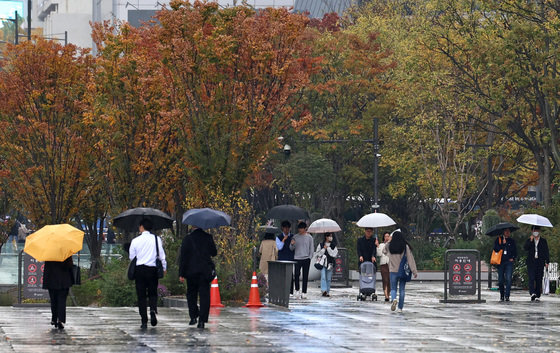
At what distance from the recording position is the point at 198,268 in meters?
17.4

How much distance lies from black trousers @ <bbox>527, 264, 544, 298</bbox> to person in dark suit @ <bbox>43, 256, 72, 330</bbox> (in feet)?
41.2

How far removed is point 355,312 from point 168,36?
864cm

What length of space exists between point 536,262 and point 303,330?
34.6ft

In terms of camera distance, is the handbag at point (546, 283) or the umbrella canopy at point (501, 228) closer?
the umbrella canopy at point (501, 228)

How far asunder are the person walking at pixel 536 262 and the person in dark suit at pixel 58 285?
1254 centimetres

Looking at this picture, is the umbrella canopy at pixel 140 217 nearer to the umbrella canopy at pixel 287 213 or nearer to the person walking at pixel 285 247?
the person walking at pixel 285 247

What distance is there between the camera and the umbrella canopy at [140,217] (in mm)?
20000

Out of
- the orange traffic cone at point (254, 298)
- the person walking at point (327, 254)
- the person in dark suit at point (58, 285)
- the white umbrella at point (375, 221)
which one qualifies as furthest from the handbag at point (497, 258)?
the person in dark suit at point (58, 285)

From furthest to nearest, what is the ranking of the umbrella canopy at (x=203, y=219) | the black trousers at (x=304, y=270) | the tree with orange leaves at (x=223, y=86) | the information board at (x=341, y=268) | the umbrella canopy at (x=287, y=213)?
1. the information board at (x=341, y=268)
2. the umbrella canopy at (x=287, y=213)
3. the black trousers at (x=304, y=270)
4. the tree with orange leaves at (x=223, y=86)
5. the umbrella canopy at (x=203, y=219)

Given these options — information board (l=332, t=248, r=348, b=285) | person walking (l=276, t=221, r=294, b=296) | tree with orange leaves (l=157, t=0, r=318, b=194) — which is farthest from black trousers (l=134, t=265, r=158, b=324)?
information board (l=332, t=248, r=348, b=285)

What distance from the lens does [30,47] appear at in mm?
35594

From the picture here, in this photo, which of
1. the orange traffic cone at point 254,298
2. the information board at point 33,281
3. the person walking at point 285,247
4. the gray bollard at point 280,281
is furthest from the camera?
the person walking at point 285,247

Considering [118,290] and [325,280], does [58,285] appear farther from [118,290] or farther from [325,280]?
[325,280]

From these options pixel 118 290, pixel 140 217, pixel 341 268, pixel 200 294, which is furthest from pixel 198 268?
pixel 341 268
